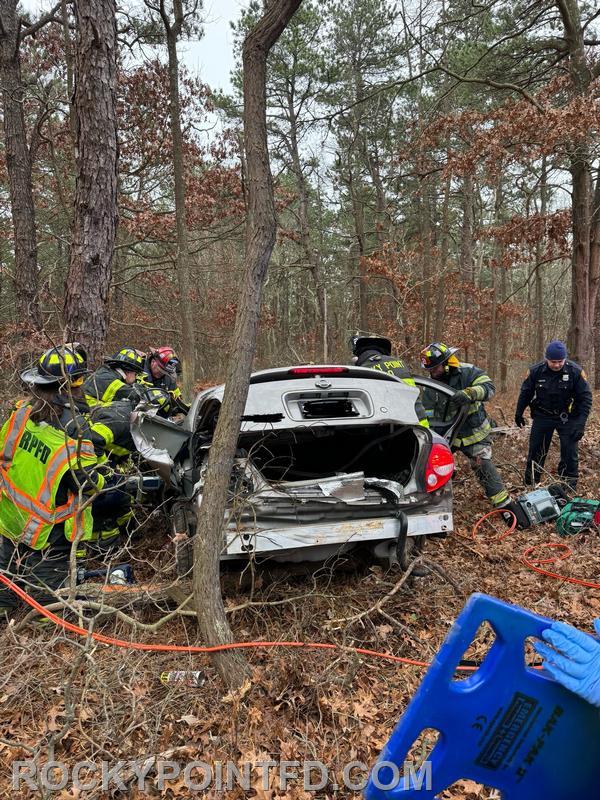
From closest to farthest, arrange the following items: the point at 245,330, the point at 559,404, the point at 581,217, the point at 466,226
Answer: the point at 245,330, the point at 559,404, the point at 581,217, the point at 466,226

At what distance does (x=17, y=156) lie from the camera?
8156 millimetres

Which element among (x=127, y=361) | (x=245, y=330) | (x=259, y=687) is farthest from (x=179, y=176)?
(x=259, y=687)

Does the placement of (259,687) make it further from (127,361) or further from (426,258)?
(426,258)

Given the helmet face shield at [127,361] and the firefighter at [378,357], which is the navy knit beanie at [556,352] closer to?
the firefighter at [378,357]

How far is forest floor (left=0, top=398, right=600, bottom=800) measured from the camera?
243cm

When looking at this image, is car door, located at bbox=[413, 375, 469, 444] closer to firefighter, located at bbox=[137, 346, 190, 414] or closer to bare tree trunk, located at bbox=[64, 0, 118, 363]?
firefighter, located at bbox=[137, 346, 190, 414]

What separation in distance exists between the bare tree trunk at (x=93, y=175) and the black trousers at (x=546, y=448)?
5.46m

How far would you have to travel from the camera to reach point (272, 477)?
171 inches

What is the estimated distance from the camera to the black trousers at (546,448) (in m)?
6.30

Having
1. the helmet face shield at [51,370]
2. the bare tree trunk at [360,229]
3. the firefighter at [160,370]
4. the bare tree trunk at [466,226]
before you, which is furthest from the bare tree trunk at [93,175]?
the bare tree trunk at [466,226]

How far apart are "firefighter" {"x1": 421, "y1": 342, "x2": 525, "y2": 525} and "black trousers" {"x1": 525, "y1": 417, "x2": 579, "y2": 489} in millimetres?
759

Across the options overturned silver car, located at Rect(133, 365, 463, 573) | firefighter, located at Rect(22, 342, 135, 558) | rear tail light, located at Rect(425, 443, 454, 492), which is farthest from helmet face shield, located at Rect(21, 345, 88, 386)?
A: rear tail light, located at Rect(425, 443, 454, 492)

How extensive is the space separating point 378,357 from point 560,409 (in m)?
2.42

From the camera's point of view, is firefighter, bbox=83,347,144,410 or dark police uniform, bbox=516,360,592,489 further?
dark police uniform, bbox=516,360,592,489
